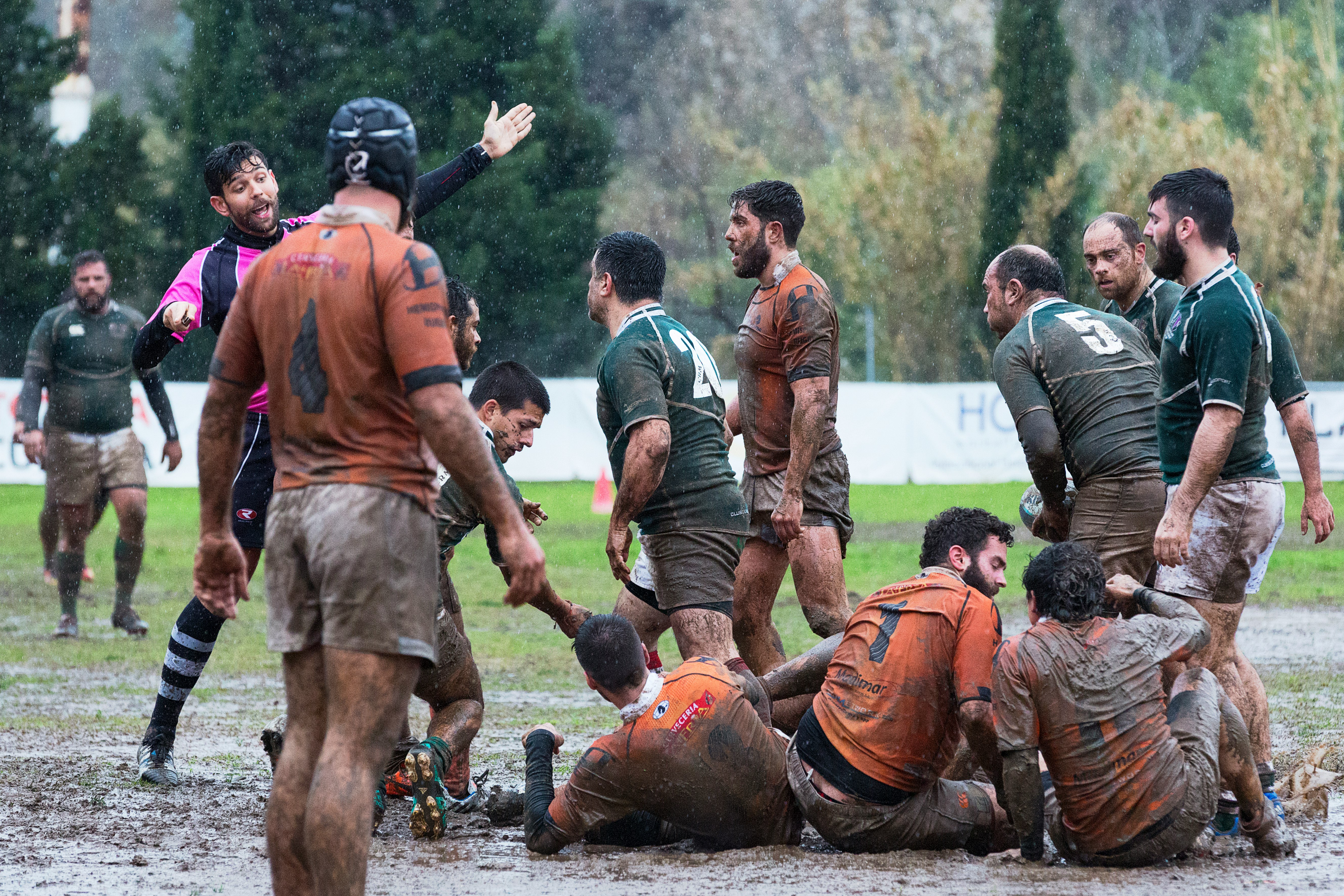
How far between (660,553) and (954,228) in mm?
35014

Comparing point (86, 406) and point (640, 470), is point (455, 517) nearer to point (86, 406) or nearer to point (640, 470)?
point (640, 470)

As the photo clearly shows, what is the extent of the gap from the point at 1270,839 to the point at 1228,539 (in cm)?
110

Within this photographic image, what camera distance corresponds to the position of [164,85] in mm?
58969

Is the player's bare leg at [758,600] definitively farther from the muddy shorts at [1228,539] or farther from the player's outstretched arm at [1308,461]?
the player's outstretched arm at [1308,461]

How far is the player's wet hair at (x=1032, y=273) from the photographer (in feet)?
21.2

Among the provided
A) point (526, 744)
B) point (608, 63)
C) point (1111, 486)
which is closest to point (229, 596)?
→ point (526, 744)

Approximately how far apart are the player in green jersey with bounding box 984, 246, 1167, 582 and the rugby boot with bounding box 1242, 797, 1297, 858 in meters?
1.15

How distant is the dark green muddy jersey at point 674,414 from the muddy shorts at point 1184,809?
5.93 feet

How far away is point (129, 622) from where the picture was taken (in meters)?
11.1

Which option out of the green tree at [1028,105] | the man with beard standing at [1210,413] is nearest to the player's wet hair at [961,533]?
the man with beard standing at [1210,413]

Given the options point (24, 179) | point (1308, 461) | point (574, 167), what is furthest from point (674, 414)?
point (574, 167)

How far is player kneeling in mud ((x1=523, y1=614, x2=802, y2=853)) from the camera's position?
5.19 metres

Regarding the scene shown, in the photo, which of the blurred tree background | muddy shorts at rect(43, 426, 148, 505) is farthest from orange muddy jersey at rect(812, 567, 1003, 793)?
the blurred tree background

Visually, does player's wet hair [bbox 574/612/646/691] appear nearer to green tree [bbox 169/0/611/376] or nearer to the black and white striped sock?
the black and white striped sock
